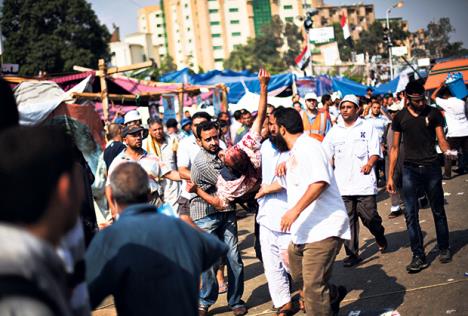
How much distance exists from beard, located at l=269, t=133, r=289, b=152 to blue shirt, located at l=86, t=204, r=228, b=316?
7.77 ft

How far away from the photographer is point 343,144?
7.28m

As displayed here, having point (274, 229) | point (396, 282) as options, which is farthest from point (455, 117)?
point (274, 229)

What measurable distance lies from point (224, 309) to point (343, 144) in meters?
2.56

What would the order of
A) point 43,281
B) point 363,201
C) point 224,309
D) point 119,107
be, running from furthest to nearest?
point 119,107 → point 363,201 → point 224,309 → point 43,281

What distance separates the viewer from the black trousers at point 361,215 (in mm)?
7159

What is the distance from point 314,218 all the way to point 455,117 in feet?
30.7

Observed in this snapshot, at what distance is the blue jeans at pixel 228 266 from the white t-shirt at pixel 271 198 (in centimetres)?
55

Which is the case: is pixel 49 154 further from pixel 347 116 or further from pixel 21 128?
pixel 347 116

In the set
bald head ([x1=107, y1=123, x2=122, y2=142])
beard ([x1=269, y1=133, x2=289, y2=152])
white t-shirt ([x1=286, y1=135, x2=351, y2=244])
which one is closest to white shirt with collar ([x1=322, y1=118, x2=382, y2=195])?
beard ([x1=269, y1=133, x2=289, y2=152])

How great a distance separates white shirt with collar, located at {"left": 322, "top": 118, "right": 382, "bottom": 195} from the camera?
23.6 feet

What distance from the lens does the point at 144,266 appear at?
270cm

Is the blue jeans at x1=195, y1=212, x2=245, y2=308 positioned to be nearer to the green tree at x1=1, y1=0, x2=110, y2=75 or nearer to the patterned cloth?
the patterned cloth

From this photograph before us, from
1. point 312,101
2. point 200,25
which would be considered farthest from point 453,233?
point 200,25

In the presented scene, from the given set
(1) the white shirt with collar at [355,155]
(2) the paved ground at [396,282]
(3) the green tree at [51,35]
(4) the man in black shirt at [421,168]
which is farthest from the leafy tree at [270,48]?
(4) the man in black shirt at [421,168]
